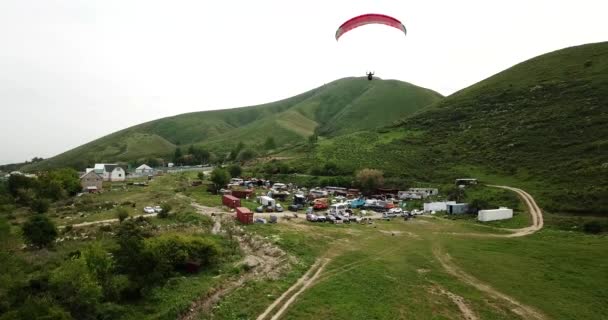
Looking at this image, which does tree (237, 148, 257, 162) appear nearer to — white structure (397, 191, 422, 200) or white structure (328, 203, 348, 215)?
white structure (397, 191, 422, 200)

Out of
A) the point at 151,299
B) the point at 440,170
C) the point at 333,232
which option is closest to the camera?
the point at 151,299

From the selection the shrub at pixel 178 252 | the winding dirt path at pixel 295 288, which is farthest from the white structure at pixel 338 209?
the shrub at pixel 178 252

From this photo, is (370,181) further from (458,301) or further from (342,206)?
(458,301)

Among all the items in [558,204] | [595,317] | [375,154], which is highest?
[375,154]

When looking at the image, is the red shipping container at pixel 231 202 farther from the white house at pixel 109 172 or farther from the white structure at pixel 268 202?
the white house at pixel 109 172

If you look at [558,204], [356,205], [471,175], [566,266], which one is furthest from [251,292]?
[471,175]

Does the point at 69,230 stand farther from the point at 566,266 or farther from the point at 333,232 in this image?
the point at 566,266

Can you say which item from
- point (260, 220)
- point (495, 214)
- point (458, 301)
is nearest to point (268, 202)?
point (260, 220)

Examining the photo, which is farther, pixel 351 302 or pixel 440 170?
pixel 440 170

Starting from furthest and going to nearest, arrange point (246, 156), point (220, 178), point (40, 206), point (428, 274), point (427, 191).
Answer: point (246, 156)
point (220, 178)
point (427, 191)
point (40, 206)
point (428, 274)
